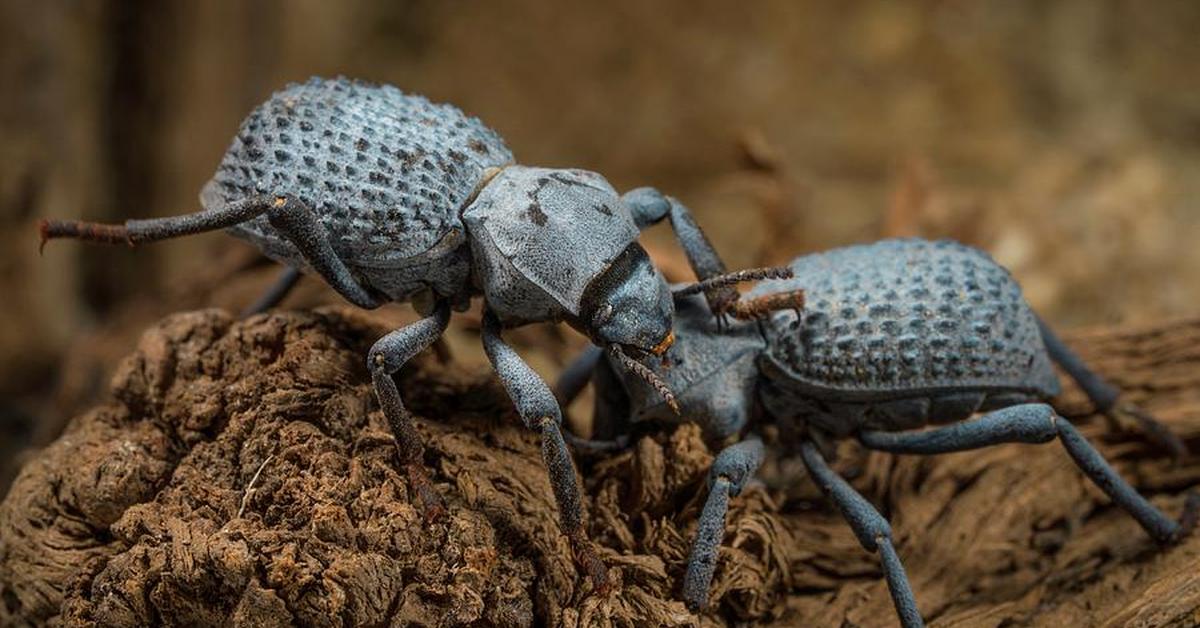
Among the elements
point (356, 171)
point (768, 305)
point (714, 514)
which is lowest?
point (714, 514)

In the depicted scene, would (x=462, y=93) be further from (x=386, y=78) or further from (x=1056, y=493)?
(x=1056, y=493)

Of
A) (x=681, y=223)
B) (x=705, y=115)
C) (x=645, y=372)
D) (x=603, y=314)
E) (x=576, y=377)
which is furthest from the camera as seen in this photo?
(x=705, y=115)

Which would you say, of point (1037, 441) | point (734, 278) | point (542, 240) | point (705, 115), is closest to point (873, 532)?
point (1037, 441)

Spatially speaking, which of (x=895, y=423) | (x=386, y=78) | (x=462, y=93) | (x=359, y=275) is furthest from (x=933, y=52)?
(x=359, y=275)

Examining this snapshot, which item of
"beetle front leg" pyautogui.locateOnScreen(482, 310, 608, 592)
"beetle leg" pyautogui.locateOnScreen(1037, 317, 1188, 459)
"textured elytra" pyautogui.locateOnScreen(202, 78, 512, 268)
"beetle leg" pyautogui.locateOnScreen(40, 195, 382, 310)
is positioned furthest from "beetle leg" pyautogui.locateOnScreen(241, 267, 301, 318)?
"beetle leg" pyautogui.locateOnScreen(1037, 317, 1188, 459)

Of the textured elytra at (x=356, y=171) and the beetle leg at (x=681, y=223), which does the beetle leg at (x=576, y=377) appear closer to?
the beetle leg at (x=681, y=223)

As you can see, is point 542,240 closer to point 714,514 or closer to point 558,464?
point 558,464

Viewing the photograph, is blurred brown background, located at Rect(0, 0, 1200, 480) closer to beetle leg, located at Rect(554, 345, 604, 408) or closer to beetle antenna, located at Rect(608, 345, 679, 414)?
beetle leg, located at Rect(554, 345, 604, 408)
